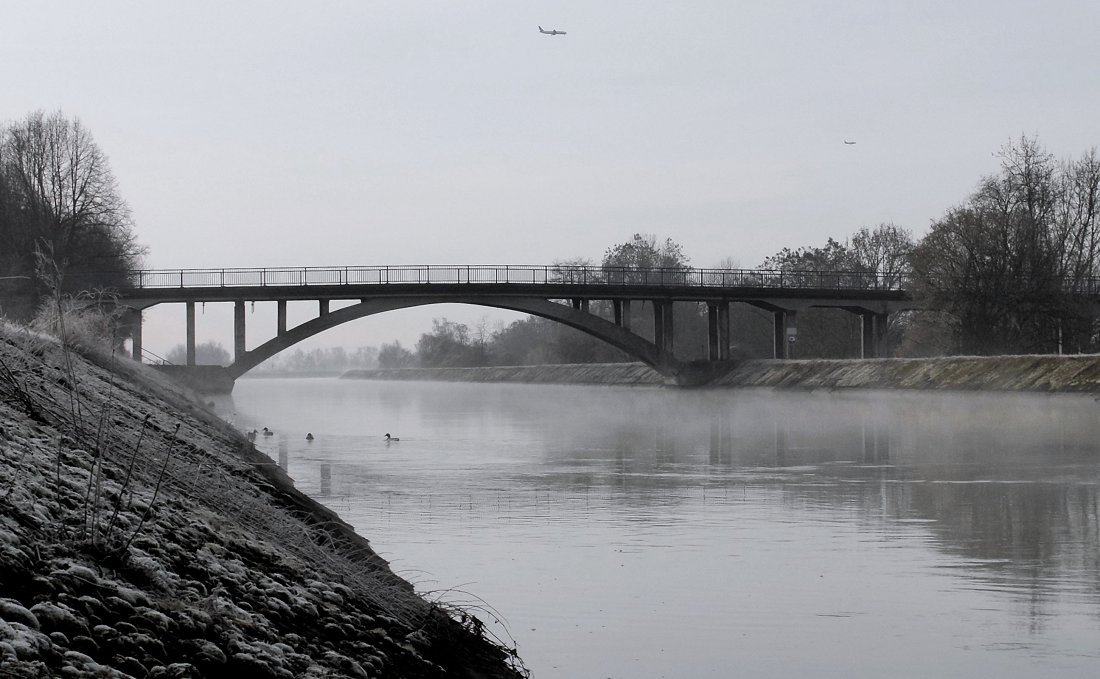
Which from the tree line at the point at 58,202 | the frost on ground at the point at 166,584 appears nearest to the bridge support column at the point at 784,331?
the tree line at the point at 58,202

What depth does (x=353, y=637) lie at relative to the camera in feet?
26.8

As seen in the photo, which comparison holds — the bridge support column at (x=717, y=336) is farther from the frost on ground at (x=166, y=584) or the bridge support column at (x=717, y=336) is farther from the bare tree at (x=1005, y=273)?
the frost on ground at (x=166, y=584)

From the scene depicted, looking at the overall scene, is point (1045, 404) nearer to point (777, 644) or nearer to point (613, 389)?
point (777, 644)

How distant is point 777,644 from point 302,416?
51.8 m

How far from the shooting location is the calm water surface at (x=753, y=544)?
426 inches

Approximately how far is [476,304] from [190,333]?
57.2 feet

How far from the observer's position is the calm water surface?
35.5 feet

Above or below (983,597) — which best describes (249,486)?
above

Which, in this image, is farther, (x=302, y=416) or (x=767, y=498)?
(x=302, y=416)

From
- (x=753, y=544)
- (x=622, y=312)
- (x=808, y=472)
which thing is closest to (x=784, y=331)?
(x=622, y=312)

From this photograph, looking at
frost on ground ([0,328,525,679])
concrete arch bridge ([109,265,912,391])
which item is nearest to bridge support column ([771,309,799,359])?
concrete arch bridge ([109,265,912,391])

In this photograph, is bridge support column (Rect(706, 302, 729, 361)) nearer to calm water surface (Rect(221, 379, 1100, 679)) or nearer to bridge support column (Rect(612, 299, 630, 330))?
bridge support column (Rect(612, 299, 630, 330))

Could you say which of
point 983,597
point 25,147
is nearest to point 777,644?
point 983,597

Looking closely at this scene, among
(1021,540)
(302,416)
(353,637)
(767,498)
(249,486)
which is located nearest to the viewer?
(353,637)
